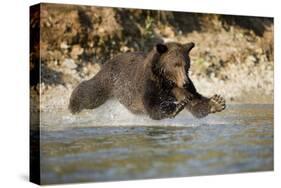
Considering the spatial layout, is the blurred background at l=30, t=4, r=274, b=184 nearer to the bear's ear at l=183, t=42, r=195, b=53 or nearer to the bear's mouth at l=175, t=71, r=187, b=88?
the bear's ear at l=183, t=42, r=195, b=53

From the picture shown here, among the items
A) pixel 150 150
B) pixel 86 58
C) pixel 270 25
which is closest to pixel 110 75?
pixel 86 58

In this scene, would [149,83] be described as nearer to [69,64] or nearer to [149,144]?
[149,144]

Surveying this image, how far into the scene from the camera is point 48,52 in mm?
9781

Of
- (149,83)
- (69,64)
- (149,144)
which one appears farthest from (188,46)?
(69,64)

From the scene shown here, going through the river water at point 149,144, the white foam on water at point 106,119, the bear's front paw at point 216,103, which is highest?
the bear's front paw at point 216,103

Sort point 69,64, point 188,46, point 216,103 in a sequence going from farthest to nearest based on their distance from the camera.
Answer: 1. point 216,103
2. point 188,46
3. point 69,64

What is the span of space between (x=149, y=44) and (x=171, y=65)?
414 millimetres

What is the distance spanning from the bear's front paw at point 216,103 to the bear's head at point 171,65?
613 mm

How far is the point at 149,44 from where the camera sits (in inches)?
413

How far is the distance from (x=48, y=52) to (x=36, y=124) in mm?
931

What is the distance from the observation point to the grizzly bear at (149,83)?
401 inches

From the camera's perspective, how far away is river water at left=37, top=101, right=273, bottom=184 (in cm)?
980

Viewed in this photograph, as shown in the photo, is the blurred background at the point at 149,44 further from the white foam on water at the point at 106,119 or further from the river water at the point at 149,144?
the river water at the point at 149,144

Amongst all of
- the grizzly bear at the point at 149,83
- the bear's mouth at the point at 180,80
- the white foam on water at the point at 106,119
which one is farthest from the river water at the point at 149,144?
the bear's mouth at the point at 180,80
